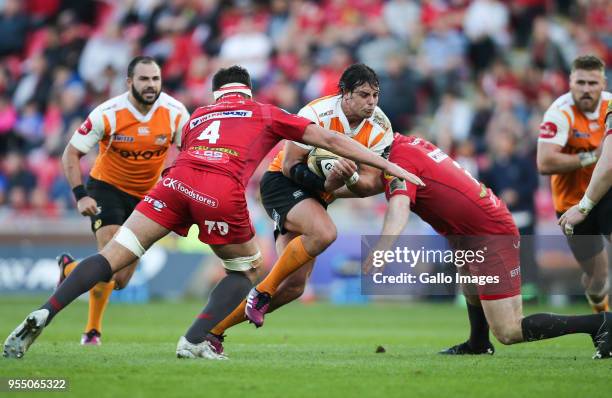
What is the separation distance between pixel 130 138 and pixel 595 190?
16.5ft

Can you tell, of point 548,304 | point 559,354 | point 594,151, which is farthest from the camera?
point 548,304

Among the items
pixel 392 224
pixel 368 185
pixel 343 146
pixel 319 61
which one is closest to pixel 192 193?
pixel 343 146

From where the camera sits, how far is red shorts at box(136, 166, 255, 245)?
832 centimetres

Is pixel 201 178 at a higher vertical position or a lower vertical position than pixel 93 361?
higher

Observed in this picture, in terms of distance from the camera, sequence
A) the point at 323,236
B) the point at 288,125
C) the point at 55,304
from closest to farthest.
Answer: the point at 55,304
the point at 288,125
the point at 323,236

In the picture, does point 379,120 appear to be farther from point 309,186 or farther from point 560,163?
point 560,163

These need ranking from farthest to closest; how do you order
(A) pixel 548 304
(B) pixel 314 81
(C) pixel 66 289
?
(B) pixel 314 81, (A) pixel 548 304, (C) pixel 66 289

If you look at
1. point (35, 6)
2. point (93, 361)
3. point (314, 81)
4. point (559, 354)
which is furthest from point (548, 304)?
point (35, 6)

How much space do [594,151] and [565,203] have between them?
0.77 metres

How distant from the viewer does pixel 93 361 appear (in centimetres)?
820

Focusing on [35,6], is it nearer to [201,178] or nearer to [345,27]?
[345,27]

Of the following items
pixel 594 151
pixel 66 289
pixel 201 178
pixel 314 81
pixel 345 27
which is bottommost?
pixel 66 289

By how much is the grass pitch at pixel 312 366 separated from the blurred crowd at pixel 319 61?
267 inches

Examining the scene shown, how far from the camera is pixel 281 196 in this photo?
387 inches
